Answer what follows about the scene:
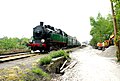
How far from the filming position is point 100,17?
2950 inches

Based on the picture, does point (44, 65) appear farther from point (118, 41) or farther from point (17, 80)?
point (118, 41)

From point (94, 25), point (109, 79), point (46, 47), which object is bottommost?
point (109, 79)

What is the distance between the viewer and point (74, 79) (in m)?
12.4

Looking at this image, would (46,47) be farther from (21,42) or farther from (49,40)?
(21,42)

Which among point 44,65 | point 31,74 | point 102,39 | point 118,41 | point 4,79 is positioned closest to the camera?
point 4,79

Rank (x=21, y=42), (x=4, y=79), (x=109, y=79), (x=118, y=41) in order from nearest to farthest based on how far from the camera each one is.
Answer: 1. (x=4, y=79)
2. (x=109, y=79)
3. (x=118, y=41)
4. (x=21, y=42)

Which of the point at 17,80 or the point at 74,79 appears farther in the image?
the point at 74,79

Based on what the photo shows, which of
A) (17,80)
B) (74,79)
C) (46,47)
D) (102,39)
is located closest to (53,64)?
(74,79)

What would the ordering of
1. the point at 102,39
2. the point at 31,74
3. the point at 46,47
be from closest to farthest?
the point at 31,74 → the point at 46,47 → the point at 102,39

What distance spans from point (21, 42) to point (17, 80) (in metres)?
36.6

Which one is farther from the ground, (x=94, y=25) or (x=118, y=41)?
(x=94, y=25)

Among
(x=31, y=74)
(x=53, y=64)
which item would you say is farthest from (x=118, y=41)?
(x=31, y=74)

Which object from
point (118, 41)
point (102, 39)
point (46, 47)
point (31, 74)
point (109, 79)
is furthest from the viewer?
point (102, 39)

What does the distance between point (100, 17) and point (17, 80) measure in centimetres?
6776
